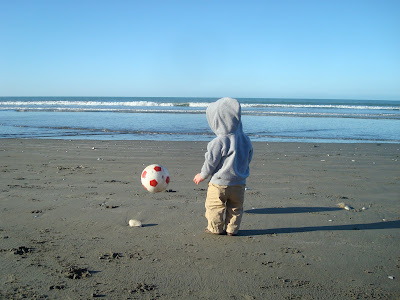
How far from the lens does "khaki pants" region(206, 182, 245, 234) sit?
466 centimetres

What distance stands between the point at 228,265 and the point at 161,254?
724 millimetres

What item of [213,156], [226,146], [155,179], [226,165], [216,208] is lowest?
[216,208]

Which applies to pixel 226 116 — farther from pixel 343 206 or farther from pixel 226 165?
pixel 343 206

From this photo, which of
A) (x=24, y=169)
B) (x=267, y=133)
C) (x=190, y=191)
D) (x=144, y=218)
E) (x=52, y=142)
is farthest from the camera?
(x=267, y=133)

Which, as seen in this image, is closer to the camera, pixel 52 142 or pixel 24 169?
pixel 24 169

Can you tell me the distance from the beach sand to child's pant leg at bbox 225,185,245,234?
138 mm

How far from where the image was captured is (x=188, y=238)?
4.58 m

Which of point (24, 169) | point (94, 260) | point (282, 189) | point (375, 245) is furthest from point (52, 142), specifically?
point (375, 245)

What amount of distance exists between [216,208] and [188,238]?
489mm

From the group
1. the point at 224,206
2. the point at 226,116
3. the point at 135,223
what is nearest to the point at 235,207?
the point at 224,206

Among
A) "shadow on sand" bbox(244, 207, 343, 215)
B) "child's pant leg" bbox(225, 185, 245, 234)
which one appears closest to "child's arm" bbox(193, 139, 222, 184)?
"child's pant leg" bbox(225, 185, 245, 234)

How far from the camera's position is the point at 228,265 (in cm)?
383

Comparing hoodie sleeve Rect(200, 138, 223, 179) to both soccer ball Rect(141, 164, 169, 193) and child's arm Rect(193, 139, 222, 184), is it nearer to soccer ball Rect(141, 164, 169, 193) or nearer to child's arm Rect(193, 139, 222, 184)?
child's arm Rect(193, 139, 222, 184)

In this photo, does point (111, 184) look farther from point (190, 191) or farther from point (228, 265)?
point (228, 265)
